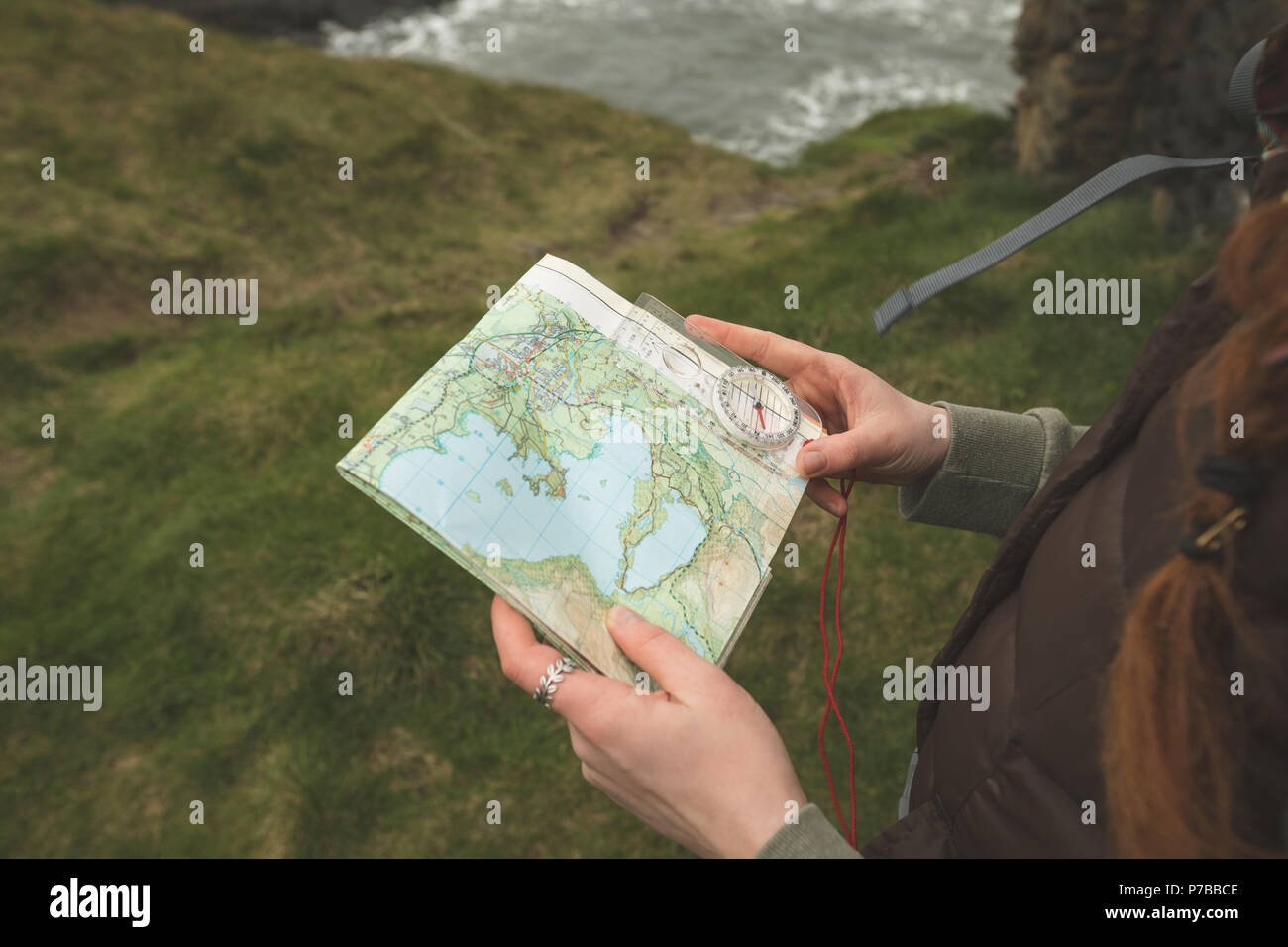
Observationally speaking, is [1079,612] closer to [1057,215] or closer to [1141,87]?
[1057,215]

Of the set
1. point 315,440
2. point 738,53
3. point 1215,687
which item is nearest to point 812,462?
point 1215,687

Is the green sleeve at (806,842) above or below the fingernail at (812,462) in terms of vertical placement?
below

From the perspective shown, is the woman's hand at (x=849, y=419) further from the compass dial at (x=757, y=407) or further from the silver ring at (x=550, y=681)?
the silver ring at (x=550, y=681)

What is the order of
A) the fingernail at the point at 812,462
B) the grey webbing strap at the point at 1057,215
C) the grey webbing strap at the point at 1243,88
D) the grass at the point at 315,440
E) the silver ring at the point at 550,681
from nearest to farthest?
the grey webbing strap at the point at 1243,88 → the silver ring at the point at 550,681 → the grey webbing strap at the point at 1057,215 → the fingernail at the point at 812,462 → the grass at the point at 315,440

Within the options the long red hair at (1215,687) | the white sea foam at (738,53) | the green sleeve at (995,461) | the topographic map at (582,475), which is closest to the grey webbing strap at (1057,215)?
the green sleeve at (995,461)

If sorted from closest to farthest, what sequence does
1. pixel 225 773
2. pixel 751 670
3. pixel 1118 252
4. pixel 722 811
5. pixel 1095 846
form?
1. pixel 1095 846
2. pixel 722 811
3. pixel 225 773
4. pixel 751 670
5. pixel 1118 252

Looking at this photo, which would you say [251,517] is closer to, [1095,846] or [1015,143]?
[1095,846]
